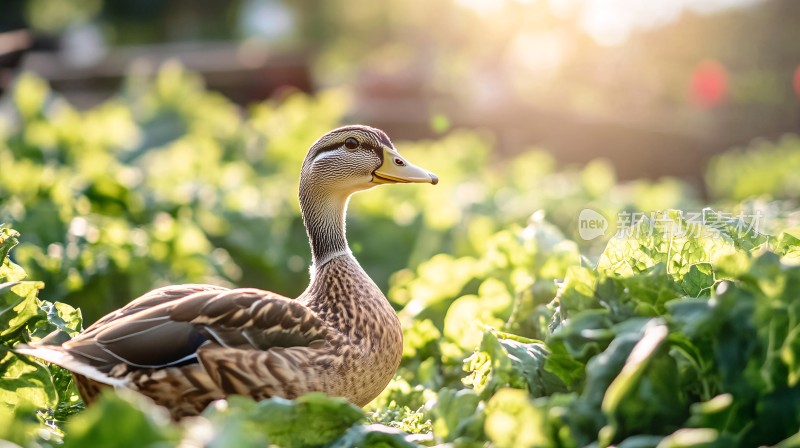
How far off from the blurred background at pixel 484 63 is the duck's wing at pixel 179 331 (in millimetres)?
14478

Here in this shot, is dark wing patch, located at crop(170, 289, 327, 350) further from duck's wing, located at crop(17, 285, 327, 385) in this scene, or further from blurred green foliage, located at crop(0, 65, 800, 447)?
blurred green foliage, located at crop(0, 65, 800, 447)

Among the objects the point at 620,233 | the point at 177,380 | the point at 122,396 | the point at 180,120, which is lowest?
the point at 177,380

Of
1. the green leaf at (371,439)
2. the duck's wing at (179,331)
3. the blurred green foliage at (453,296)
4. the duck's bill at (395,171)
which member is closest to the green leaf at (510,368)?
the blurred green foliage at (453,296)

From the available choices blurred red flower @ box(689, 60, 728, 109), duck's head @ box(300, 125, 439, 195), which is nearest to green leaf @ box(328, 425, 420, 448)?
duck's head @ box(300, 125, 439, 195)

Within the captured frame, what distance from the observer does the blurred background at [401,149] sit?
6.02 metres

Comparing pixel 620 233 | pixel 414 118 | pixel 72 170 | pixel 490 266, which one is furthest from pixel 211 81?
pixel 620 233

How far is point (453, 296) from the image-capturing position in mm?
5137

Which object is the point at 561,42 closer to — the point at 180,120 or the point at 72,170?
the point at 180,120

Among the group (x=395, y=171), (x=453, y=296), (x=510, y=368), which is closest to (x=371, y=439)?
(x=510, y=368)

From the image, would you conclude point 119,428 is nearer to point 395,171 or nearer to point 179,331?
point 179,331

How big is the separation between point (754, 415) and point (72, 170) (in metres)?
7.49

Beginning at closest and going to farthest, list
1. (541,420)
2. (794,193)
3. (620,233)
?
(541,420)
(620,233)
(794,193)

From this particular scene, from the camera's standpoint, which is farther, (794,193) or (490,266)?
(794,193)

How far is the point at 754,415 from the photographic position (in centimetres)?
238
